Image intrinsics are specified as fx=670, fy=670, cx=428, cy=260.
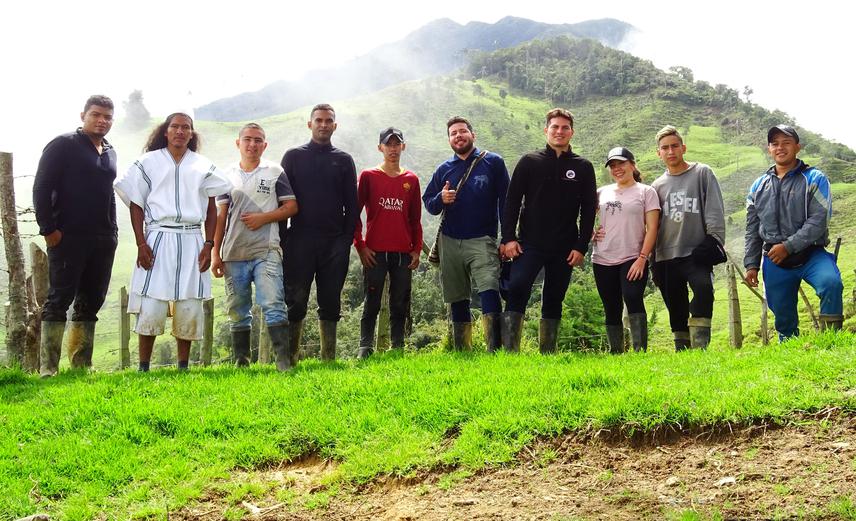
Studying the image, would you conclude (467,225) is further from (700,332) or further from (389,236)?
(700,332)

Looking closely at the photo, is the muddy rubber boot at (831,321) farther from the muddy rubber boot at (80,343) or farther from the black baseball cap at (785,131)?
the muddy rubber boot at (80,343)

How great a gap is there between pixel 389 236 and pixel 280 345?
1.76 meters

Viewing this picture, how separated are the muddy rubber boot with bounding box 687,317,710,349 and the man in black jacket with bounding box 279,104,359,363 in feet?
12.4

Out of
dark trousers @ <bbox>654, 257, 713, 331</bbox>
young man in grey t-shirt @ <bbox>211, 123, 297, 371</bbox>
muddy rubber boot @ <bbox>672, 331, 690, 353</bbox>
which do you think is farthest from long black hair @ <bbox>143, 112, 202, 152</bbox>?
muddy rubber boot @ <bbox>672, 331, 690, 353</bbox>

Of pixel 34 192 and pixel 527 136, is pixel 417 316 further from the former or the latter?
pixel 527 136

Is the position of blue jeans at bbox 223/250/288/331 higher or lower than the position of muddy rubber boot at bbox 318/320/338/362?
higher

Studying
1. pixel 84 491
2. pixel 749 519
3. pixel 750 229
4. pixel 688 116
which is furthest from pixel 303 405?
pixel 688 116

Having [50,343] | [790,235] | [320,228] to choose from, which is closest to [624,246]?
[790,235]

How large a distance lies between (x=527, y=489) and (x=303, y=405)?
7.11ft

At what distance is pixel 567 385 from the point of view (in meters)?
5.30

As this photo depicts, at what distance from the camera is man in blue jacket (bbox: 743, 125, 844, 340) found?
6605 mm

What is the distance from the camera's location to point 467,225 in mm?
7695

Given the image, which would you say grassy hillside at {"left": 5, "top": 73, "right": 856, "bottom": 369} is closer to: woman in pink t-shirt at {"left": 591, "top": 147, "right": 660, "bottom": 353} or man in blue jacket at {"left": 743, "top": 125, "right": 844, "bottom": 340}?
woman in pink t-shirt at {"left": 591, "top": 147, "right": 660, "bottom": 353}

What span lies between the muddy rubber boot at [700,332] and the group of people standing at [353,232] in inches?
0.6
